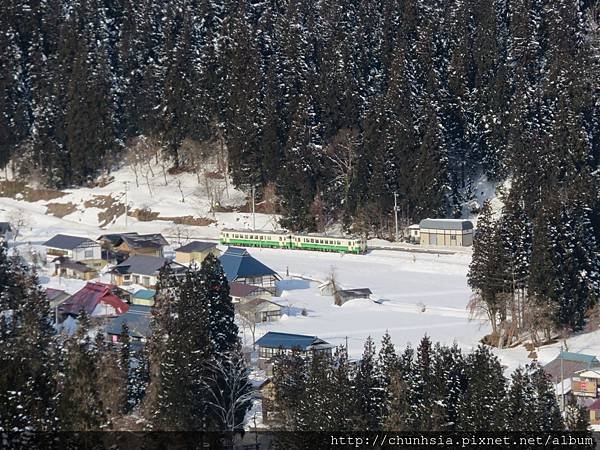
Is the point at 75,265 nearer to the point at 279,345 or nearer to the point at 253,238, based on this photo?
the point at 253,238

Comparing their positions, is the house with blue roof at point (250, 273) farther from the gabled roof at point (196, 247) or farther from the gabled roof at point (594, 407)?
the gabled roof at point (594, 407)

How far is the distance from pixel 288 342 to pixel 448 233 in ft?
62.3

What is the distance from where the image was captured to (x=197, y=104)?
55.9 metres

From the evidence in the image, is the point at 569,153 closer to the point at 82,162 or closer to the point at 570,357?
the point at 570,357

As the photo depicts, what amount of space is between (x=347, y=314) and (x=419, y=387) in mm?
14382

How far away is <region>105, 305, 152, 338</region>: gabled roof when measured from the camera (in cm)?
3043

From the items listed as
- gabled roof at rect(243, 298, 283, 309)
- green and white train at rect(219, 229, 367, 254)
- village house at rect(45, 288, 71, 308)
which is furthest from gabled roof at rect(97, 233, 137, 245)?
gabled roof at rect(243, 298, 283, 309)

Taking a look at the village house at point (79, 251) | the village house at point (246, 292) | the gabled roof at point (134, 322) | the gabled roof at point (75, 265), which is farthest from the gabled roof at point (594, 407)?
the village house at point (79, 251)

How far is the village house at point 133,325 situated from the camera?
29.9 metres

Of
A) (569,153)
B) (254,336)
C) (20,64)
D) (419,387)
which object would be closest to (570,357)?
(419,387)

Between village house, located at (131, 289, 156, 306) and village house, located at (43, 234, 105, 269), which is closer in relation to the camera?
village house, located at (131, 289, 156, 306)

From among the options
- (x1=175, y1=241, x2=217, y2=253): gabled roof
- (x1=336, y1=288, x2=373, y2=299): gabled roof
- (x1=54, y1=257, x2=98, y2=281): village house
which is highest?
(x1=175, y1=241, x2=217, y2=253): gabled roof

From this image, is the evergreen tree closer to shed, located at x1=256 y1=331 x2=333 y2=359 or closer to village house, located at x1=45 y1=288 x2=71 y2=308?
shed, located at x1=256 y1=331 x2=333 y2=359

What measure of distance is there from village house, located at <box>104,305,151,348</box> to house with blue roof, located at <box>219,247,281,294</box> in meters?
6.33
